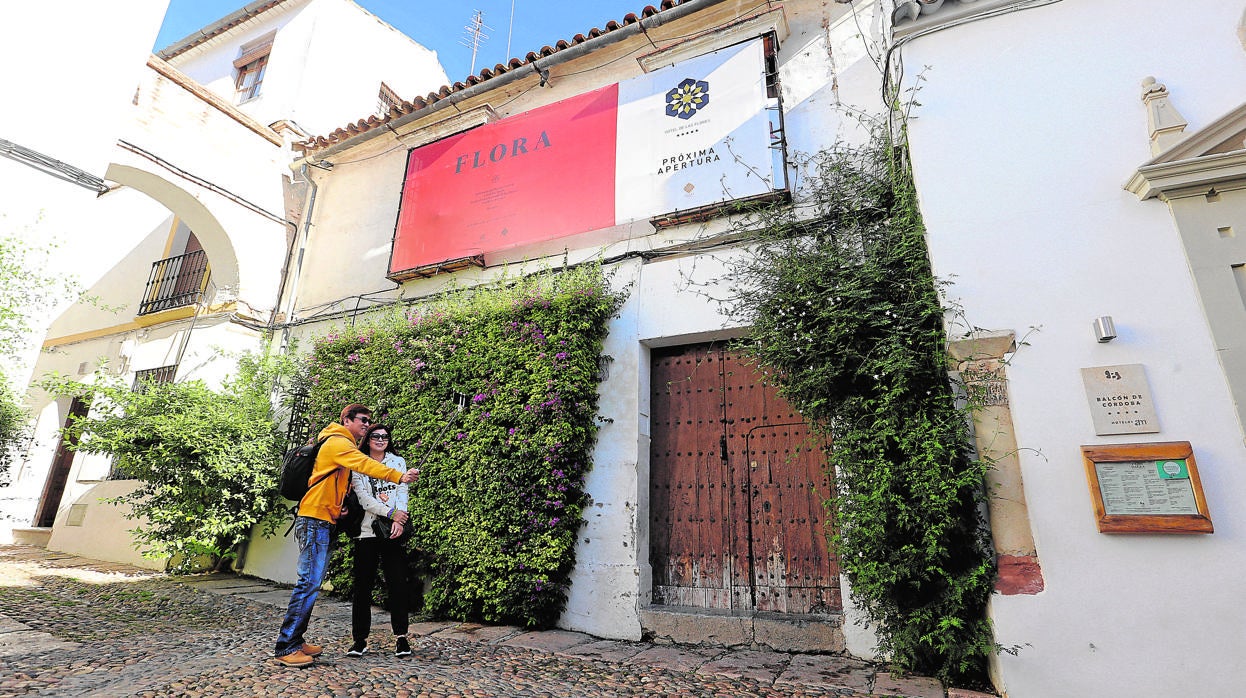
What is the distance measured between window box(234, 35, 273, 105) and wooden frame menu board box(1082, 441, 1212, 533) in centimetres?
1336

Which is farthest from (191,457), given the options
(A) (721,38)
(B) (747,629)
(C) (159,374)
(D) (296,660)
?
(A) (721,38)

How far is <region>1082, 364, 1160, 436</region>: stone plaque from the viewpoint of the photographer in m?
3.12

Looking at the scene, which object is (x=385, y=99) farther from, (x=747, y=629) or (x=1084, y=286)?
(x=1084, y=286)

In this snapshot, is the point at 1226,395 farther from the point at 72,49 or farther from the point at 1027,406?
the point at 72,49

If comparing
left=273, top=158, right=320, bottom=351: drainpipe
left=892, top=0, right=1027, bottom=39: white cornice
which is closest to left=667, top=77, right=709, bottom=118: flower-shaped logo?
left=892, top=0, right=1027, bottom=39: white cornice

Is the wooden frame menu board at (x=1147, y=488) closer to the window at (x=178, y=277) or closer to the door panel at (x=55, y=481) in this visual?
the window at (x=178, y=277)

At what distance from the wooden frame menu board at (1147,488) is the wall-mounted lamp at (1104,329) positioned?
0.60 meters

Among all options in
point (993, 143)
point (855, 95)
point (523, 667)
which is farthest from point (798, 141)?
point (523, 667)

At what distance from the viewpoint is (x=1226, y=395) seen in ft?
10.00

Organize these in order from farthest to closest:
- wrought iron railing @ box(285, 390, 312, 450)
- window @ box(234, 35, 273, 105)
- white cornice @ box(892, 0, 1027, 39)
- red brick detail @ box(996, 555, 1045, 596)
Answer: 1. window @ box(234, 35, 273, 105)
2. wrought iron railing @ box(285, 390, 312, 450)
3. white cornice @ box(892, 0, 1027, 39)
4. red brick detail @ box(996, 555, 1045, 596)

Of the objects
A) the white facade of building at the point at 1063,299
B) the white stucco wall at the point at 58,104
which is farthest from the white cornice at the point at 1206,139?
the white stucco wall at the point at 58,104

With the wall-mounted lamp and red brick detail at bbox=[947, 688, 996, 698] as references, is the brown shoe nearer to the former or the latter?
red brick detail at bbox=[947, 688, 996, 698]

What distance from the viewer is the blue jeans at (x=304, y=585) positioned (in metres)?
3.21

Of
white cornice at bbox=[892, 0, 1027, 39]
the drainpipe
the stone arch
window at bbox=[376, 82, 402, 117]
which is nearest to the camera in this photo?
white cornice at bbox=[892, 0, 1027, 39]
